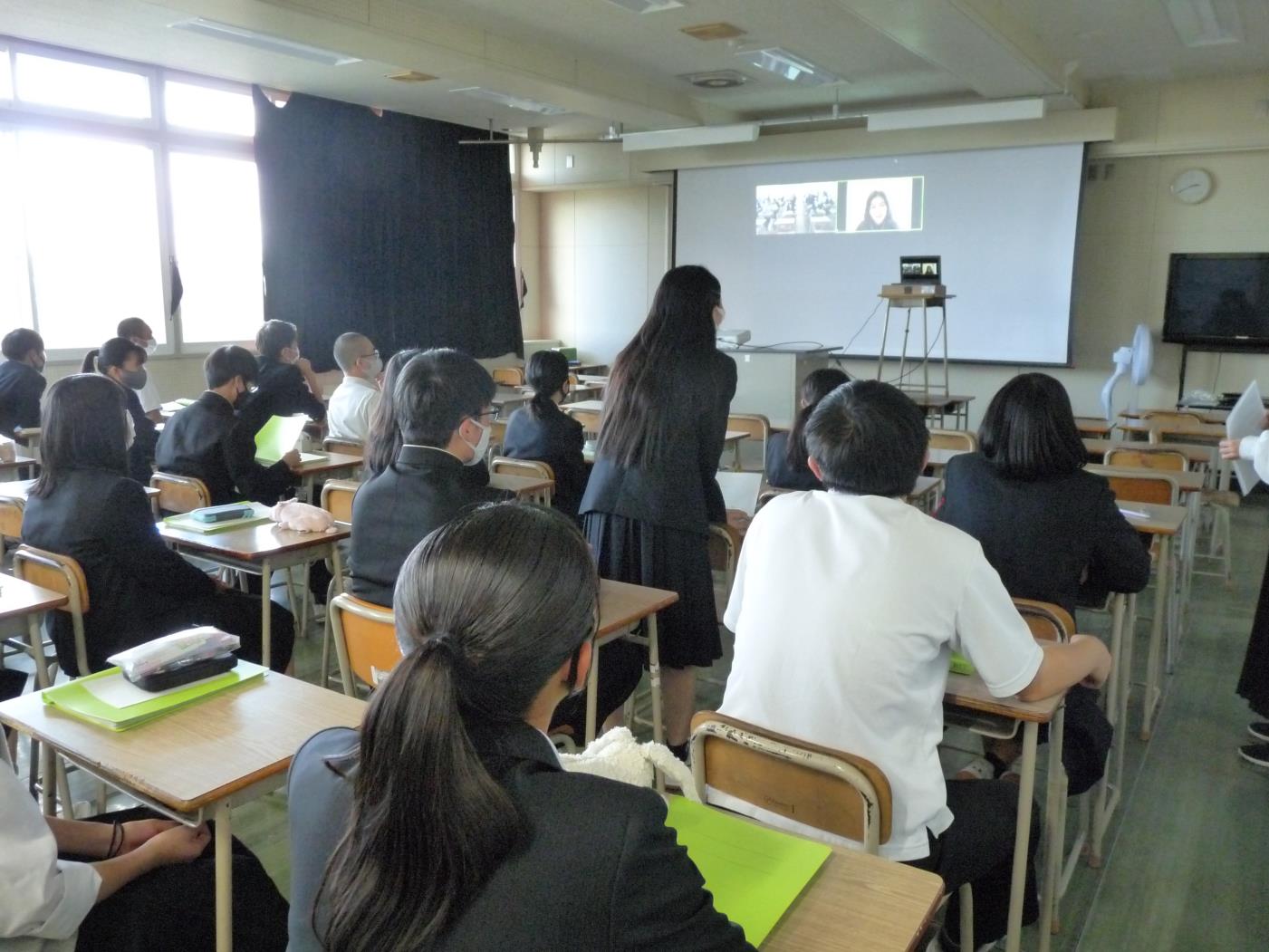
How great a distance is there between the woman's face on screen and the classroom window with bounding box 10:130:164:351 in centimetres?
613

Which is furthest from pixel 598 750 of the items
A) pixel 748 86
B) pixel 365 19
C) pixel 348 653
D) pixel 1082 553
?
pixel 748 86

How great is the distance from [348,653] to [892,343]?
757 centimetres

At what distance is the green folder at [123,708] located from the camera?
5.42 feet

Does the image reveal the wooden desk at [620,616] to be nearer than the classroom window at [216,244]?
Yes

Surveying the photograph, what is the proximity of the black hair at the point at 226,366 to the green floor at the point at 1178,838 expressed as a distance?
1216mm

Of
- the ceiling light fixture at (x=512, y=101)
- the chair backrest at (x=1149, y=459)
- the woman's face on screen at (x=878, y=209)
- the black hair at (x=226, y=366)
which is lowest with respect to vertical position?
the chair backrest at (x=1149, y=459)

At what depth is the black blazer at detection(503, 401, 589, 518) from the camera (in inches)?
170

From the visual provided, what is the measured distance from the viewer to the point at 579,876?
800 mm

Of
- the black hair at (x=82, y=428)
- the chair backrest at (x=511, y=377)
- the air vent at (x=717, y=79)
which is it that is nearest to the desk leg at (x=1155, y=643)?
the black hair at (x=82, y=428)

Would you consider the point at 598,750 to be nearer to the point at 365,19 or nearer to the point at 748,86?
the point at 365,19

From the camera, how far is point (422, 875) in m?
0.80

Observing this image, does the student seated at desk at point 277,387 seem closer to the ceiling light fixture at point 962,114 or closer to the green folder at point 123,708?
the green folder at point 123,708

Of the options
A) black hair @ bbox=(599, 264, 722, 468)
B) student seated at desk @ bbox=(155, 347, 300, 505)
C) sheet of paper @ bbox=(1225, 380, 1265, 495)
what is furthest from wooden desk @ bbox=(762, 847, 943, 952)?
student seated at desk @ bbox=(155, 347, 300, 505)

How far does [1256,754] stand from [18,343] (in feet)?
21.1
